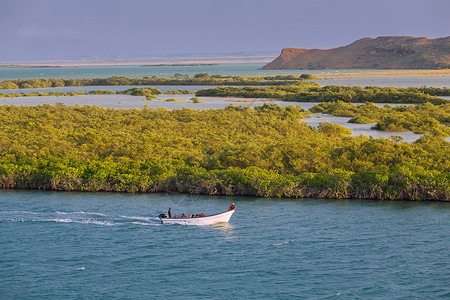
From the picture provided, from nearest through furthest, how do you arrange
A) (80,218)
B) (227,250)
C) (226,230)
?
1. (227,250)
2. (226,230)
3. (80,218)

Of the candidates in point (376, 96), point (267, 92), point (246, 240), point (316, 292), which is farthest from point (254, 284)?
point (267, 92)

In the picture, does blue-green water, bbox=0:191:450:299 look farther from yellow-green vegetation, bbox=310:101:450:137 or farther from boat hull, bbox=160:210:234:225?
yellow-green vegetation, bbox=310:101:450:137

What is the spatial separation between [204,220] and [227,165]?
12111 mm

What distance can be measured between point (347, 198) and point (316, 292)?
57.6 feet

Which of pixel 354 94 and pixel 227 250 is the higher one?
pixel 354 94

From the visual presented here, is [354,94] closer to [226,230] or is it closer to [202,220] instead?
[202,220]

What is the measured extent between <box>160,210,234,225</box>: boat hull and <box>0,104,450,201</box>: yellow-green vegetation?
7216 millimetres

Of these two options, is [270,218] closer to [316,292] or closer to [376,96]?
[316,292]

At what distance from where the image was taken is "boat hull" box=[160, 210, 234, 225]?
3591 centimetres

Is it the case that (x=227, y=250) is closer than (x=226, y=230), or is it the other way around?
(x=227, y=250)

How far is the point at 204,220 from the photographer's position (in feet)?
120

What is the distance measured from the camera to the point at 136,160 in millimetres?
48875

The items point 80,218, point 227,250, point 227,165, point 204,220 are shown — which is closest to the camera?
point 227,250

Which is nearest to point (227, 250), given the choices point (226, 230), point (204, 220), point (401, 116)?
point (226, 230)
